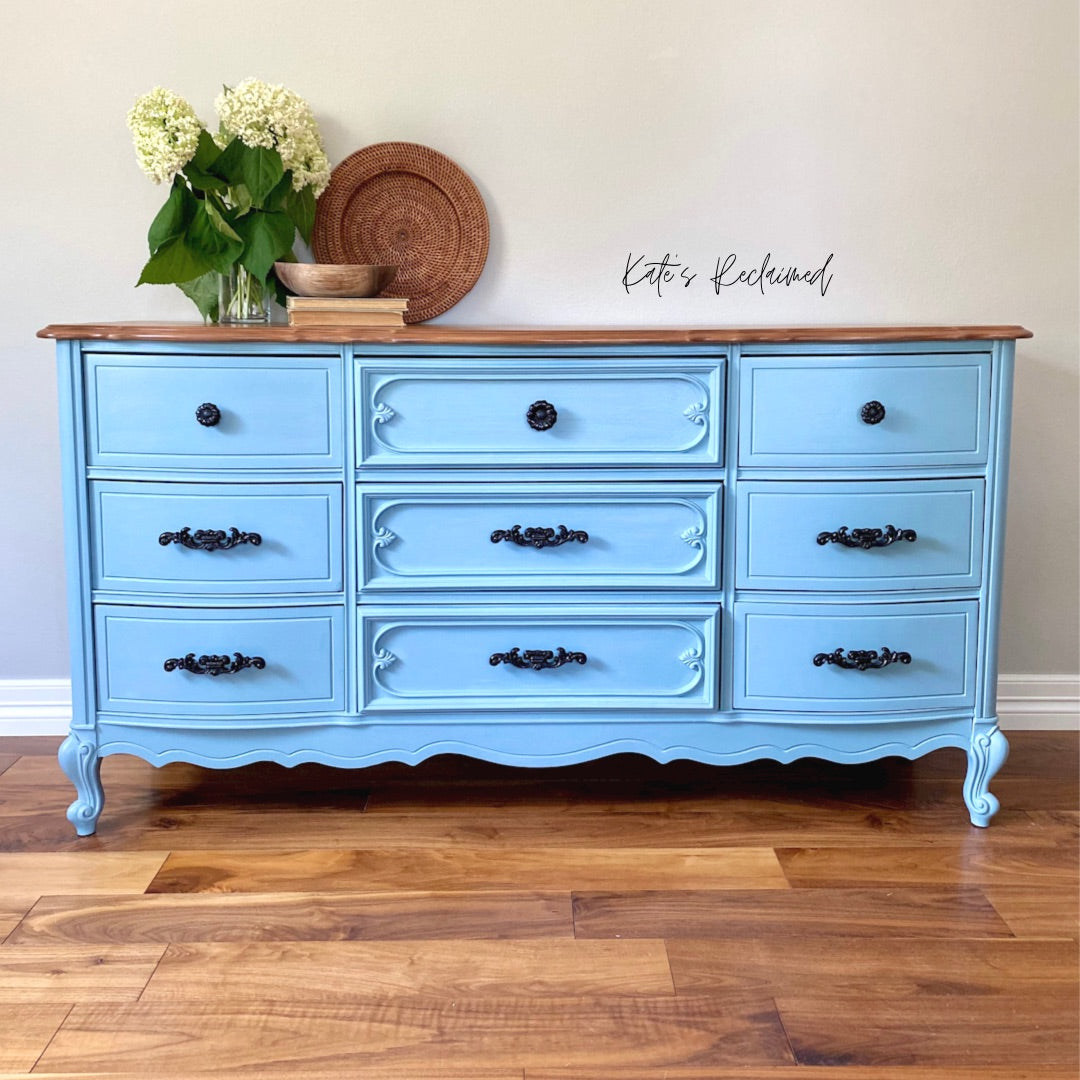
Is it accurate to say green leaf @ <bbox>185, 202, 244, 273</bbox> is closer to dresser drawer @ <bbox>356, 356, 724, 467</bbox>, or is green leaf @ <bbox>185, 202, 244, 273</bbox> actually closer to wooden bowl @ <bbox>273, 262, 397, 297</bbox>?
wooden bowl @ <bbox>273, 262, 397, 297</bbox>

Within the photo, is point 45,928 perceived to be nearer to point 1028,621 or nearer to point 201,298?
Result: point 201,298

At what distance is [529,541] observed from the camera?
1.97 m

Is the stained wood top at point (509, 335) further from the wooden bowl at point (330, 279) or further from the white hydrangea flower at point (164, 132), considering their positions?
the white hydrangea flower at point (164, 132)

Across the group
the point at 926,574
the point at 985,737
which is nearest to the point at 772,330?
the point at 926,574

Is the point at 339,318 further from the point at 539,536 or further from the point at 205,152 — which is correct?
the point at 539,536

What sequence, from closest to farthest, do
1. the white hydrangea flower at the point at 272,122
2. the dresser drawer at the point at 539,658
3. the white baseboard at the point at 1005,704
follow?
the dresser drawer at the point at 539,658 → the white hydrangea flower at the point at 272,122 → the white baseboard at the point at 1005,704

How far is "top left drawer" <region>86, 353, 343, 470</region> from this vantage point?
192 centimetres

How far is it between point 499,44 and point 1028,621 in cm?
166

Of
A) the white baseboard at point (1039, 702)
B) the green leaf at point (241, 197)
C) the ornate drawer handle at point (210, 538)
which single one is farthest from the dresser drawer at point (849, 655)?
the green leaf at point (241, 197)

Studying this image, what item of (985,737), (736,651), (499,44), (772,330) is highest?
(499,44)

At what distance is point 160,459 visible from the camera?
1938 millimetres

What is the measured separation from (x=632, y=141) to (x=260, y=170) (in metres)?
0.76

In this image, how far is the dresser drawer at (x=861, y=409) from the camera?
1936 millimetres

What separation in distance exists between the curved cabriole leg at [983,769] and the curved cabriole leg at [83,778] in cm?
154
